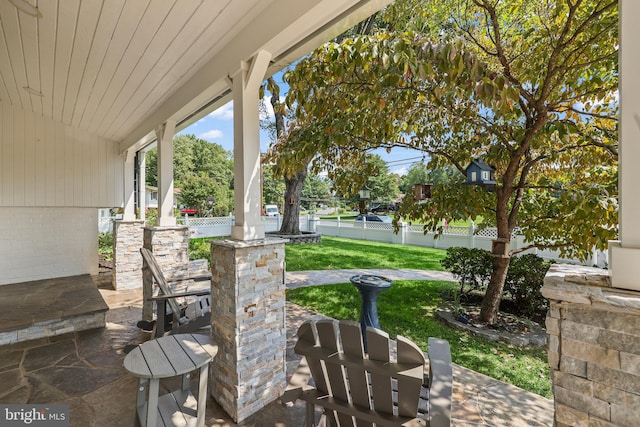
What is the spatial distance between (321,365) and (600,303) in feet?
4.43

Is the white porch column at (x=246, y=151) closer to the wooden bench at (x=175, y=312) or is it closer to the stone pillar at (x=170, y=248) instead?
the wooden bench at (x=175, y=312)

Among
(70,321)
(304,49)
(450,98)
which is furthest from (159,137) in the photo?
(450,98)

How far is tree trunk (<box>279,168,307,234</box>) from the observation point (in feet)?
42.8

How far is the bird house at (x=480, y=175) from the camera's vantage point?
372 cm

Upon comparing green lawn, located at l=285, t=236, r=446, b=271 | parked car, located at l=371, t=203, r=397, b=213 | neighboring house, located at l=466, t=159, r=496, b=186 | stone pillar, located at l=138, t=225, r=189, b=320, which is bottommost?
green lawn, located at l=285, t=236, r=446, b=271

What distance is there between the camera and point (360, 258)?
8.99 meters

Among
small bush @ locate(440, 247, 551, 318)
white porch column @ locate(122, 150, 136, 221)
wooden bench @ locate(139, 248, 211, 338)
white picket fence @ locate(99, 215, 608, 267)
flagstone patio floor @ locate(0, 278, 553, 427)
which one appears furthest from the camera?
white picket fence @ locate(99, 215, 608, 267)

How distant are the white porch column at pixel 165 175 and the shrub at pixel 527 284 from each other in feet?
17.0

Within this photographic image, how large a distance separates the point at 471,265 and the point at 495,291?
3.25ft

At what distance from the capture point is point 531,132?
3.35 m

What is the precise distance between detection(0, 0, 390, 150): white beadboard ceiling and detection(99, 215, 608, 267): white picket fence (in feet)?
19.3

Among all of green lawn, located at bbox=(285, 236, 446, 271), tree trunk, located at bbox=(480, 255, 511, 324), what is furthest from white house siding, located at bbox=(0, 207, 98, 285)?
tree trunk, located at bbox=(480, 255, 511, 324)

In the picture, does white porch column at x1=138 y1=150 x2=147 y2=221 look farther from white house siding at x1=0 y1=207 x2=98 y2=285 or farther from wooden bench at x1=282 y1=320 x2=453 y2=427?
wooden bench at x1=282 y1=320 x2=453 y2=427

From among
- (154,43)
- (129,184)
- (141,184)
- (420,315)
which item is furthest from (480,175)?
(141,184)
